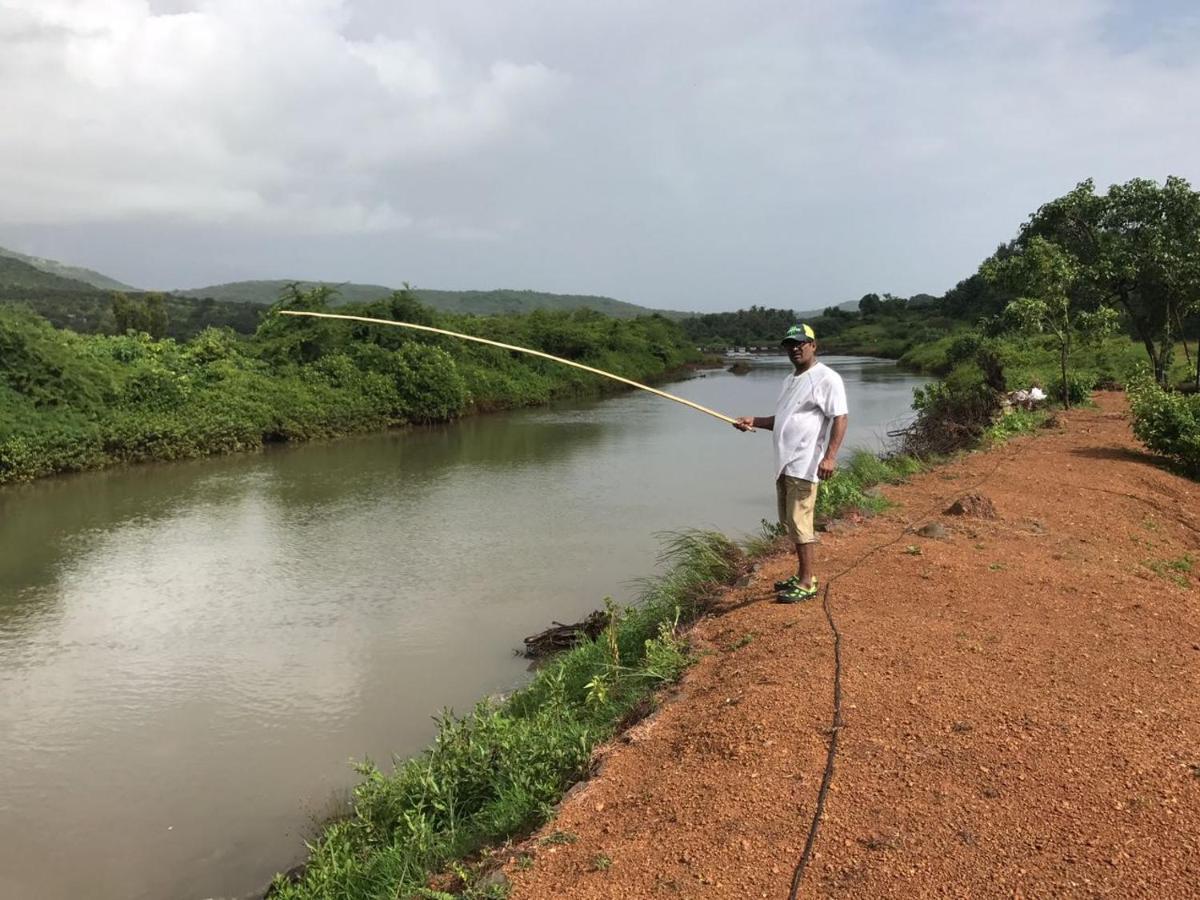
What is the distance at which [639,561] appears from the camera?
30.9 ft

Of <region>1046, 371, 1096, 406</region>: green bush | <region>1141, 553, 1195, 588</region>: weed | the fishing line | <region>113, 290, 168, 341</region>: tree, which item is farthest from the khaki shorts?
<region>113, 290, 168, 341</region>: tree

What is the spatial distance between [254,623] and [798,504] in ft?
18.5

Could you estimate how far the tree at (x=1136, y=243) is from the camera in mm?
14156

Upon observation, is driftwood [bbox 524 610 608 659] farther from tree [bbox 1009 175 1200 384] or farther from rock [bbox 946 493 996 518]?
tree [bbox 1009 175 1200 384]

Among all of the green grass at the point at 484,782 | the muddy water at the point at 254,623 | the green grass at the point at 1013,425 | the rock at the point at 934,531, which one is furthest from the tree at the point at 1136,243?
the green grass at the point at 484,782

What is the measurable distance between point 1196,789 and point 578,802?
81.8 inches

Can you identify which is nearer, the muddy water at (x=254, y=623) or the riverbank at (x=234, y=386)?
the muddy water at (x=254, y=623)

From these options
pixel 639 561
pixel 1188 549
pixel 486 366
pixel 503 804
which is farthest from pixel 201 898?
pixel 486 366

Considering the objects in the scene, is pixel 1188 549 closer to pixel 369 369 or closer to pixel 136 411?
pixel 136 411

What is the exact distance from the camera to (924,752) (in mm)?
2971

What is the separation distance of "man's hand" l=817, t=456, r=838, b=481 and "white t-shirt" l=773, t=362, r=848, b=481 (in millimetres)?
29

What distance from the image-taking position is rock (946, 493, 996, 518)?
6488 mm

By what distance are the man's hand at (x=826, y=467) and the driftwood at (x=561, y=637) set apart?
9.20ft

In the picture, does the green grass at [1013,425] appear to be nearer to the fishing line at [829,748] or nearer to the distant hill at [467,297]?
the fishing line at [829,748]
